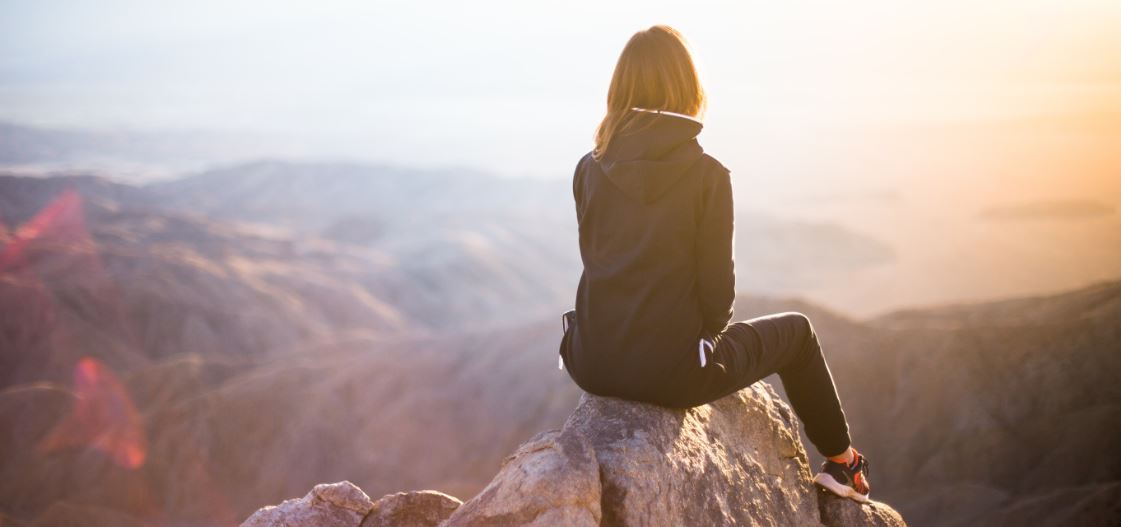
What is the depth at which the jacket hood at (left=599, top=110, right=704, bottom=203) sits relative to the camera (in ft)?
11.5

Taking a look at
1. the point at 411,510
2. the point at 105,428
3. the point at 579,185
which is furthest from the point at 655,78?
the point at 105,428

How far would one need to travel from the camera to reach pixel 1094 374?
12625 millimetres

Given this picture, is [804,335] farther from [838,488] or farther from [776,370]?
[838,488]

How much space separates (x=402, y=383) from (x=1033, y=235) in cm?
4676

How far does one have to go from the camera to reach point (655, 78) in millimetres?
3557

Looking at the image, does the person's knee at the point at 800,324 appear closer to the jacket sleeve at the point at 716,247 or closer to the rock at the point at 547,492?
the jacket sleeve at the point at 716,247

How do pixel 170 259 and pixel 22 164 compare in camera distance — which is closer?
pixel 170 259

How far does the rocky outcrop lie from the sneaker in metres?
0.11

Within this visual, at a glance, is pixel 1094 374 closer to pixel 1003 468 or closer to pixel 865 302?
pixel 1003 468

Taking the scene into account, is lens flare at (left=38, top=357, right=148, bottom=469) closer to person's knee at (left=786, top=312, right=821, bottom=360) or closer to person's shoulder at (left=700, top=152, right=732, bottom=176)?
person's knee at (left=786, top=312, right=821, bottom=360)

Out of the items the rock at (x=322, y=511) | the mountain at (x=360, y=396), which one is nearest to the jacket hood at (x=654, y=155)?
the rock at (x=322, y=511)

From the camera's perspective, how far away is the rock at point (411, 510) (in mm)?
5223

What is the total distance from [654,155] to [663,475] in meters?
1.51

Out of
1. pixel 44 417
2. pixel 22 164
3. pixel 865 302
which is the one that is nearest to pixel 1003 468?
pixel 44 417
